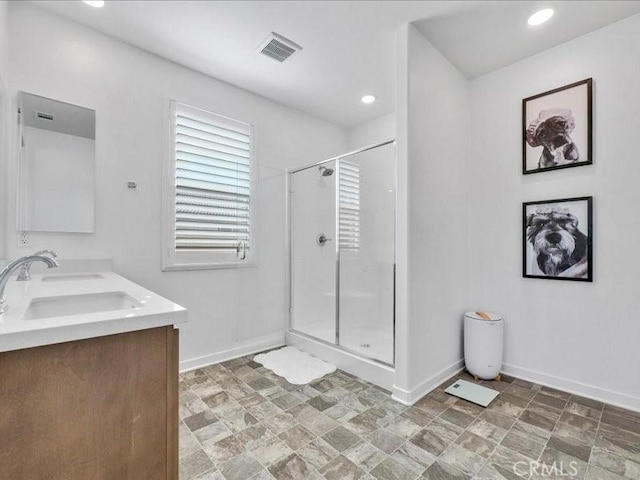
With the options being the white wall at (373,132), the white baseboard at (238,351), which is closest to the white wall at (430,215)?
the white wall at (373,132)

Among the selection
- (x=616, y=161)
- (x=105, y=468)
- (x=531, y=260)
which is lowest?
(x=105, y=468)

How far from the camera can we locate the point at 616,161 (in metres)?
2.17

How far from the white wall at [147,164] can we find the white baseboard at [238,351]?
0.02m

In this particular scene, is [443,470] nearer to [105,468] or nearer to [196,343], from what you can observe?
[105,468]

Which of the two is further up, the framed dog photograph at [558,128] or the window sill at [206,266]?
the framed dog photograph at [558,128]

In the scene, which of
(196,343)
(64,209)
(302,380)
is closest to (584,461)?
(302,380)

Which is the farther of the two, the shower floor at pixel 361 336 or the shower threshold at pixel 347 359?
the shower floor at pixel 361 336

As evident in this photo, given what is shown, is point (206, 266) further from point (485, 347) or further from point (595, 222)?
point (595, 222)

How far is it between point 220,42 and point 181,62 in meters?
0.48

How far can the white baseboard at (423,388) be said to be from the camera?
2.16 metres

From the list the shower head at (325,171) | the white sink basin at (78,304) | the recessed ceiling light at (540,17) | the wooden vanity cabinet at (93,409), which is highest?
the recessed ceiling light at (540,17)

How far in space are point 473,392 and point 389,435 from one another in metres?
0.91

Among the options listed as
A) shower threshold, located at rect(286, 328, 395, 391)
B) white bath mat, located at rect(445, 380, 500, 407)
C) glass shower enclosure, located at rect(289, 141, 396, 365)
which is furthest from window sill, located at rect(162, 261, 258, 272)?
white bath mat, located at rect(445, 380, 500, 407)

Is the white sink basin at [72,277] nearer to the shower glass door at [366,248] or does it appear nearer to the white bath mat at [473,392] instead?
the shower glass door at [366,248]
